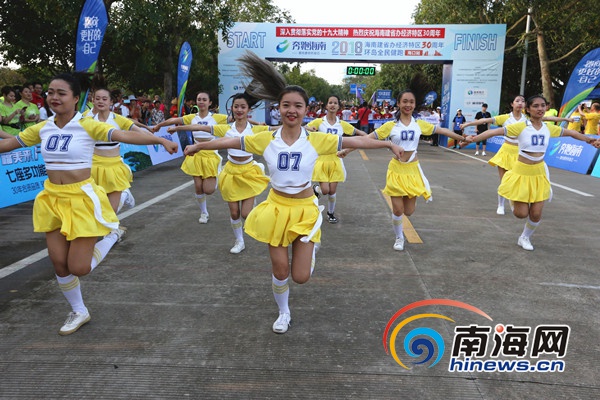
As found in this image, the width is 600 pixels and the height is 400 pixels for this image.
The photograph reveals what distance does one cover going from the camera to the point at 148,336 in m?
3.59

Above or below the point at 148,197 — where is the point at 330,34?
above

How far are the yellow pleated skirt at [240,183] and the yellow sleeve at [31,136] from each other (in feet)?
8.02

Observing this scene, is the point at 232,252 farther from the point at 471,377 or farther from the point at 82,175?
the point at 471,377

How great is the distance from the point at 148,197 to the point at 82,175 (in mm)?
5727

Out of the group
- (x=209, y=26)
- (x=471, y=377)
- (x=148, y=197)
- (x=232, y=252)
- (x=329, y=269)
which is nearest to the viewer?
(x=471, y=377)

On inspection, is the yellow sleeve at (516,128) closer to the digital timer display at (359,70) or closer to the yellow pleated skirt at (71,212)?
the yellow pleated skirt at (71,212)

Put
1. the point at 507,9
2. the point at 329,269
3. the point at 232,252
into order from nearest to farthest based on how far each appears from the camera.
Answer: the point at 329,269 → the point at 232,252 → the point at 507,9

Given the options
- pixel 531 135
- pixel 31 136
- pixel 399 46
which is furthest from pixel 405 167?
pixel 399 46

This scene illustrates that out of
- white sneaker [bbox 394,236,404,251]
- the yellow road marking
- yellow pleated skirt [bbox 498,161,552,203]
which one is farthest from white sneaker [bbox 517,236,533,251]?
white sneaker [bbox 394,236,404,251]

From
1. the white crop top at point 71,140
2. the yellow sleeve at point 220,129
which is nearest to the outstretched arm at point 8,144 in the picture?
the white crop top at point 71,140

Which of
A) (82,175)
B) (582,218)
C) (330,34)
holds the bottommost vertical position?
(582,218)

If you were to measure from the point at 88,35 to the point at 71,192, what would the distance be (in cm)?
890

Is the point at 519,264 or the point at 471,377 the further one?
the point at 519,264

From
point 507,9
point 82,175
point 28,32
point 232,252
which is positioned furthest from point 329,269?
point 28,32
